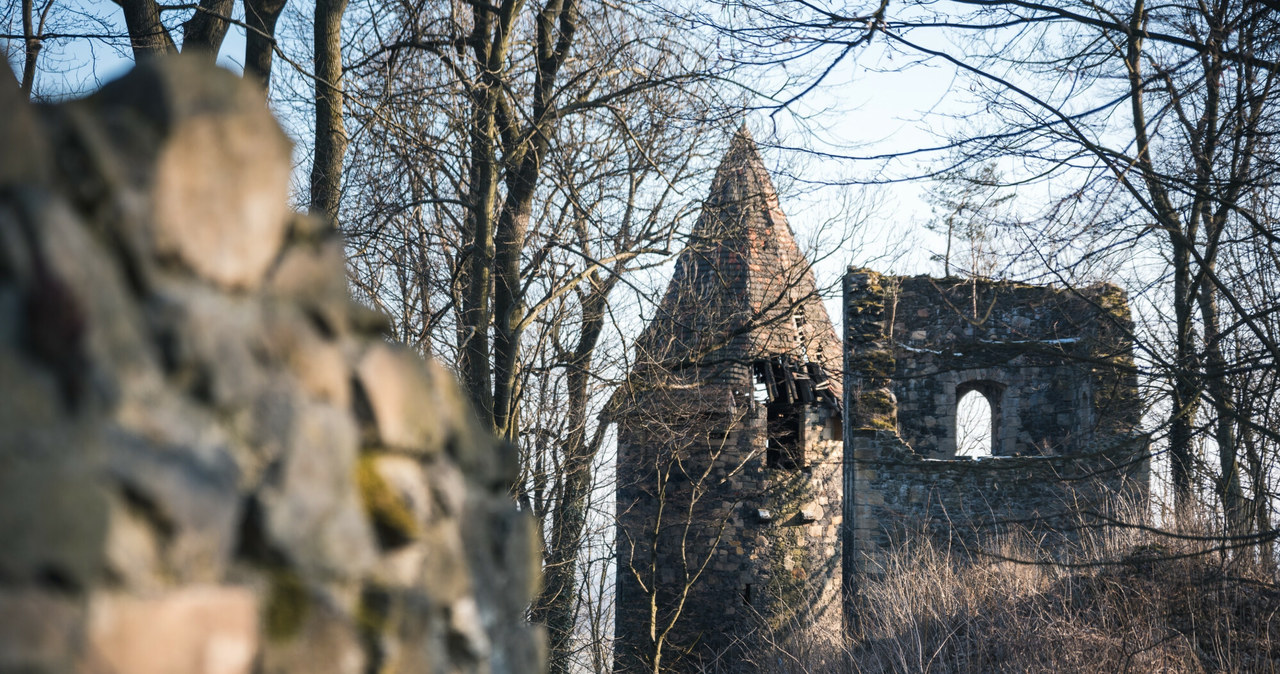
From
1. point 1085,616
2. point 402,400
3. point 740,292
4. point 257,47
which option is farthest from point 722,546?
point 402,400

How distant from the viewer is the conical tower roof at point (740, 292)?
942 centimetres

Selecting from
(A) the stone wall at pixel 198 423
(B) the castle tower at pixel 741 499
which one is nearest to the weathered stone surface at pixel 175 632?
(A) the stone wall at pixel 198 423

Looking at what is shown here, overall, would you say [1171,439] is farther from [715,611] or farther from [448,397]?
[715,611]

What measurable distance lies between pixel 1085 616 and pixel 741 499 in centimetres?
610

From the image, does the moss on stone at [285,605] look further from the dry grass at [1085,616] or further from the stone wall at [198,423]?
the dry grass at [1085,616]

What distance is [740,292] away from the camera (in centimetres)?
1218

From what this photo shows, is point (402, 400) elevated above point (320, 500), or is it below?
above

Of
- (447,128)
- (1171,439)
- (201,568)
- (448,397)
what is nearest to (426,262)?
(447,128)

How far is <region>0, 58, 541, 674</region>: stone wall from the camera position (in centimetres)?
100

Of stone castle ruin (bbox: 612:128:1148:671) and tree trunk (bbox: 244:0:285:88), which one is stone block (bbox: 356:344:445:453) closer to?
tree trunk (bbox: 244:0:285:88)

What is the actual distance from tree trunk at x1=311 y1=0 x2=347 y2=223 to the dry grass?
5.01 meters

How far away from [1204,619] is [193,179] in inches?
299

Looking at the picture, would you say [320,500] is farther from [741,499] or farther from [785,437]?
[785,437]

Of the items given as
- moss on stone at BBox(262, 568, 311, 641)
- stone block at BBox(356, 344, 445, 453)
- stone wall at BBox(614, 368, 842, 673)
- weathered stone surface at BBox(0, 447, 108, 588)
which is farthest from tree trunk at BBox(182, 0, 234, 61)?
stone wall at BBox(614, 368, 842, 673)
